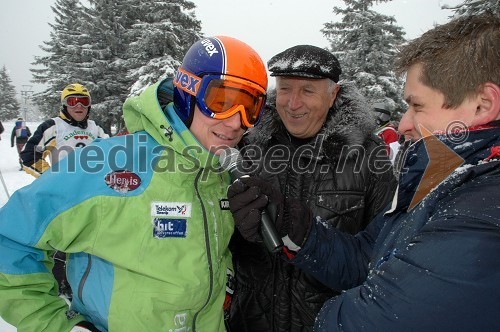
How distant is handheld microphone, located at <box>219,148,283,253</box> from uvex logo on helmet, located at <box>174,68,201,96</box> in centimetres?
41

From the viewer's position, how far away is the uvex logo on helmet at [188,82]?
1989 millimetres

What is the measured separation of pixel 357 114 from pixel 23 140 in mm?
19481

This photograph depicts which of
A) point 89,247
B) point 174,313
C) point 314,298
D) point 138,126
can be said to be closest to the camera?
point 89,247

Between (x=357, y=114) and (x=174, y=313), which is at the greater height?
(x=357, y=114)

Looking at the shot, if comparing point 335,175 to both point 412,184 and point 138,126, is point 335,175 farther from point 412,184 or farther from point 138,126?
point 138,126

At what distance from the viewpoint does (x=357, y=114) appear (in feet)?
9.27

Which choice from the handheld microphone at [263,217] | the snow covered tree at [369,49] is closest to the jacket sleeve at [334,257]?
Result: the handheld microphone at [263,217]

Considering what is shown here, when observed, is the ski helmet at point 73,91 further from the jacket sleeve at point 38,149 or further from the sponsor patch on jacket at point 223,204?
the sponsor patch on jacket at point 223,204

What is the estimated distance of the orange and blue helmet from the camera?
198cm

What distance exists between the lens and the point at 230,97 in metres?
2.03

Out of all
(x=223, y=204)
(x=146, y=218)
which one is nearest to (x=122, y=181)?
(x=146, y=218)

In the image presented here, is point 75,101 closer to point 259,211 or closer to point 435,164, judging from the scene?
point 259,211

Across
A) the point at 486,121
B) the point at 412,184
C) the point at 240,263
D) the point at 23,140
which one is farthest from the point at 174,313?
the point at 23,140

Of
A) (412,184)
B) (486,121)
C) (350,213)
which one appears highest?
(486,121)
